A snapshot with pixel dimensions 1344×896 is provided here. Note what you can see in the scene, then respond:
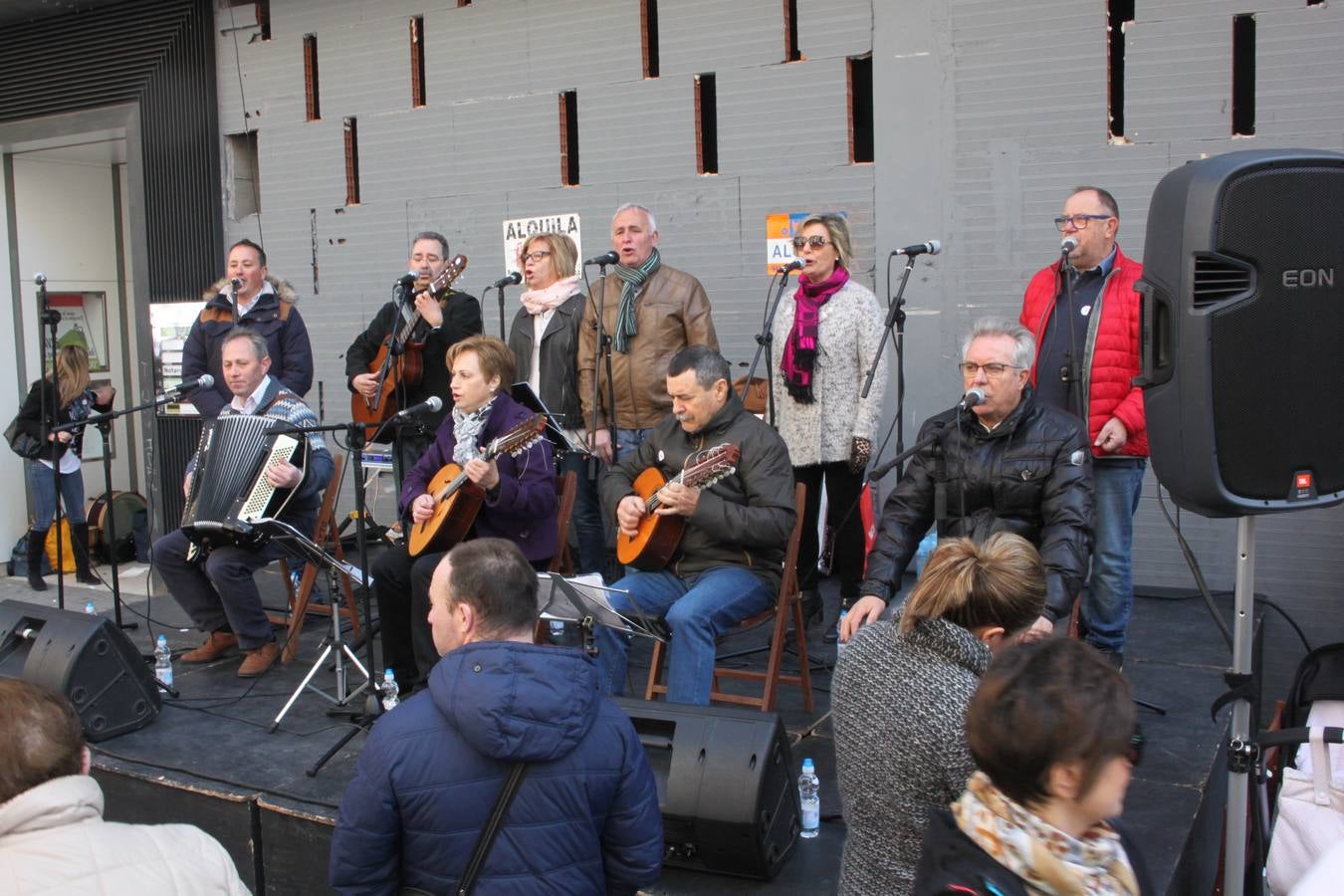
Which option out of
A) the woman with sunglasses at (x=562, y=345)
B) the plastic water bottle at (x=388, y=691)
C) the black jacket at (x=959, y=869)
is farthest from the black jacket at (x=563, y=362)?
the black jacket at (x=959, y=869)

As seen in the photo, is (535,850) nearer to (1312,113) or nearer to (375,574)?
(375,574)

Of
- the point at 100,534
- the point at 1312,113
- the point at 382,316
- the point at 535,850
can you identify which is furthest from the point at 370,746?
the point at 100,534

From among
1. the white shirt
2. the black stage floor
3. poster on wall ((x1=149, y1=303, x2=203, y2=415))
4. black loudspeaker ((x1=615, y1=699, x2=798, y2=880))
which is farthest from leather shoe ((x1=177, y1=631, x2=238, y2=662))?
poster on wall ((x1=149, y1=303, x2=203, y2=415))

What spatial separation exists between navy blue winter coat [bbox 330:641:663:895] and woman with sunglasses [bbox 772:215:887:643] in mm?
2669

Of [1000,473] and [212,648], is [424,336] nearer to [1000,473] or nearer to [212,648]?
[212,648]

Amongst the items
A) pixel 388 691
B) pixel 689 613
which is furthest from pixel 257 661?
pixel 689 613

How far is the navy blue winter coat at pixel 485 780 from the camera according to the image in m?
2.37

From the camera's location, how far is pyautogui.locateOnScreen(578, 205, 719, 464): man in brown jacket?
5391 mm

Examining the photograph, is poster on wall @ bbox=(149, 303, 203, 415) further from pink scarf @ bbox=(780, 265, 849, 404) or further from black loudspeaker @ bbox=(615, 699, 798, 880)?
black loudspeaker @ bbox=(615, 699, 798, 880)

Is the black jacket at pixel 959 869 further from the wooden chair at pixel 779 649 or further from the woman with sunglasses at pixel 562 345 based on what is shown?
the woman with sunglasses at pixel 562 345

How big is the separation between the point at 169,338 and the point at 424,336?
3.62 metres

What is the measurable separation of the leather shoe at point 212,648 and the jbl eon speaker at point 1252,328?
4.17 m

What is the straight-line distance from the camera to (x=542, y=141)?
7.13m

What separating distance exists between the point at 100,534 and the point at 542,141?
4636 millimetres
